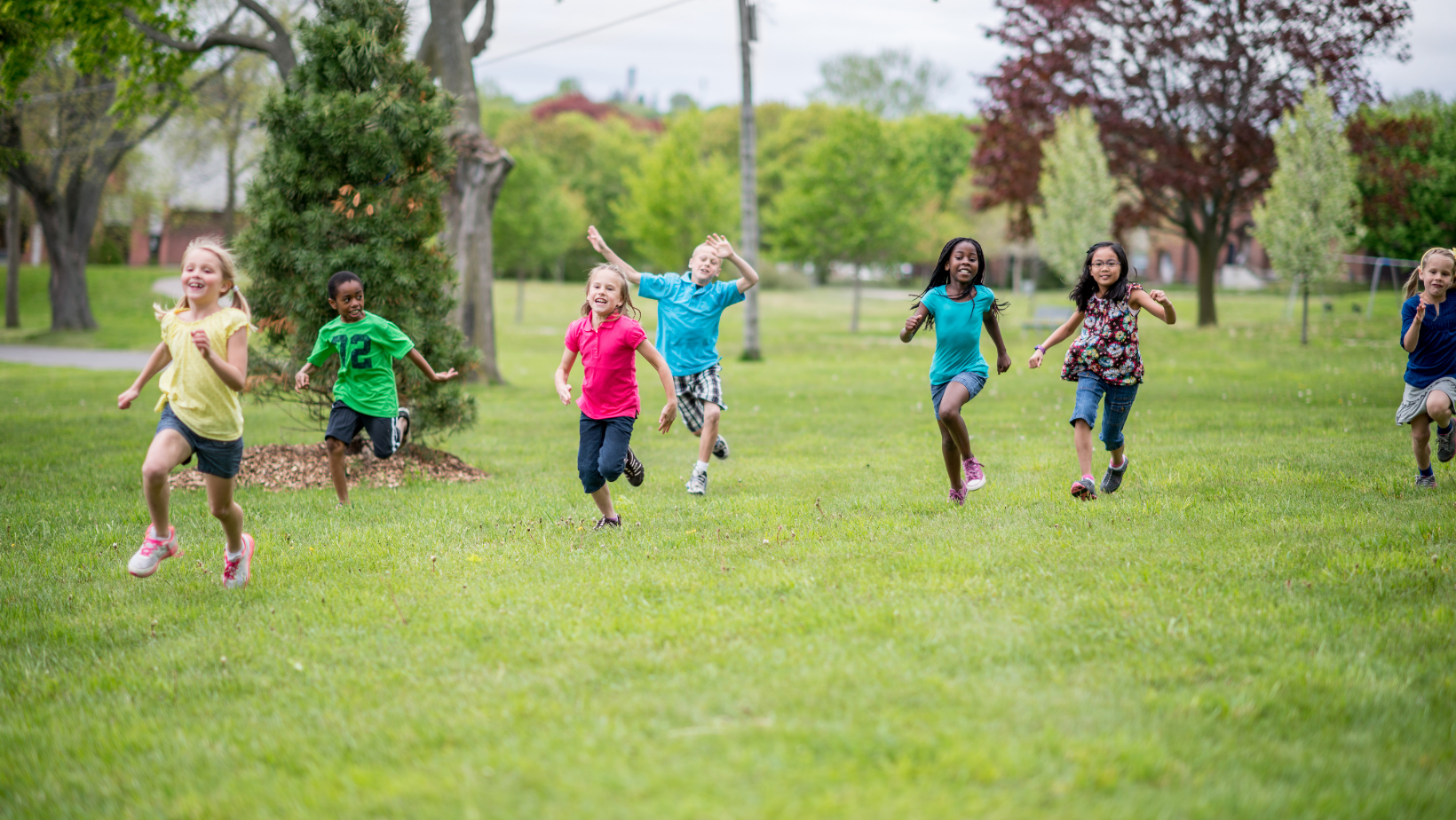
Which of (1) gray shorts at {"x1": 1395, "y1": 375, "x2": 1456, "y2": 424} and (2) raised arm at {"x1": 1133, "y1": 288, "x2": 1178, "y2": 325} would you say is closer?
(2) raised arm at {"x1": 1133, "y1": 288, "x2": 1178, "y2": 325}

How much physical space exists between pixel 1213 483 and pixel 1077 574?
297 cm

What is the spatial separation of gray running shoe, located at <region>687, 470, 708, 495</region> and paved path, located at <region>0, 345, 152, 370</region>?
1862cm

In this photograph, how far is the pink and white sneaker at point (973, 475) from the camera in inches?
301

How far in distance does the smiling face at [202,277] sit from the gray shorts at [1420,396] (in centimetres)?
779

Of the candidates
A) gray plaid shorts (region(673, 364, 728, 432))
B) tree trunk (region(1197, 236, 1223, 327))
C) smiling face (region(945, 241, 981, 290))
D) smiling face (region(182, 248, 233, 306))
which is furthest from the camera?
tree trunk (region(1197, 236, 1223, 327))

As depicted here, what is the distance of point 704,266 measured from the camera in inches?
336

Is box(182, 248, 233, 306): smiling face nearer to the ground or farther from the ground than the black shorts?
farther from the ground

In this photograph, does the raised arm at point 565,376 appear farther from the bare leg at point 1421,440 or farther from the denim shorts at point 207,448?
the bare leg at point 1421,440

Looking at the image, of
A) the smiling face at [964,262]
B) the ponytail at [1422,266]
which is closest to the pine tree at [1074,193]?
the ponytail at [1422,266]

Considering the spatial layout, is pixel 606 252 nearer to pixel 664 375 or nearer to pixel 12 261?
pixel 664 375

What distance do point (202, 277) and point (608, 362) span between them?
2.46 meters

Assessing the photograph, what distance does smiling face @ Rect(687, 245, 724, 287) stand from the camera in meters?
8.52

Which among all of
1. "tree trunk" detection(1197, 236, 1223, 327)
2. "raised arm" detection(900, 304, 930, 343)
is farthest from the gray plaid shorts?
"tree trunk" detection(1197, 236, 1223, 327)

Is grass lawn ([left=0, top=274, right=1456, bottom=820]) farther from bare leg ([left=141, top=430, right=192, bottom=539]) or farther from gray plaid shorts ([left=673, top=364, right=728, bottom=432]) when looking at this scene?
gray plaid shorts ([left=673, top=364, right=728, bottom=432])
